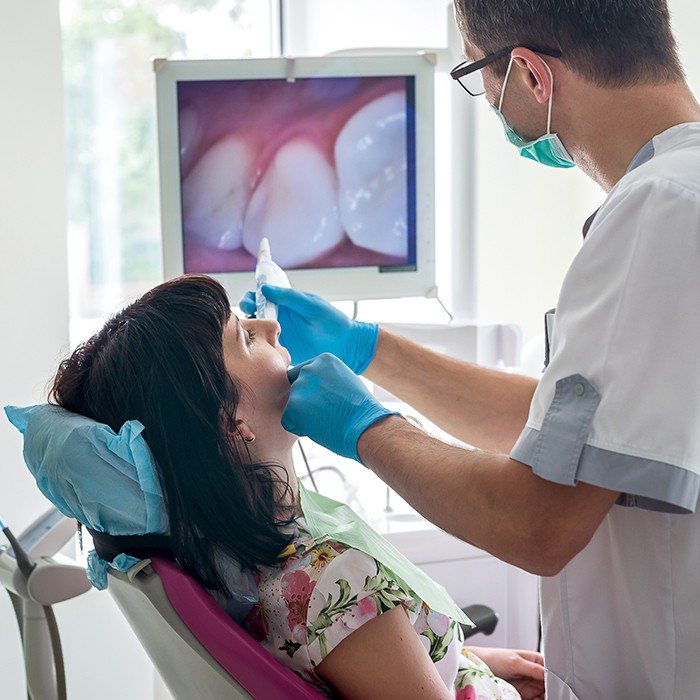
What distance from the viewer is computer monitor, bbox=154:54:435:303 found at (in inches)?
84.5

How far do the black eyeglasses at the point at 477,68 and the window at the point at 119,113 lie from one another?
1.68m

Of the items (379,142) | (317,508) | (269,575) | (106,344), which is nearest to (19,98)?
(379,142)

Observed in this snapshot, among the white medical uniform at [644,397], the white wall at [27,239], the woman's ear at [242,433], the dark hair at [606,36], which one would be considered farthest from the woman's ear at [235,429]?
the white wall at [27,239]

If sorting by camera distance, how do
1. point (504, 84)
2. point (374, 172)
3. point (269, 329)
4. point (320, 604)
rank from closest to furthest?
point (320, 604) → point (504, 84) → point (269, 329) → point (374, 172)

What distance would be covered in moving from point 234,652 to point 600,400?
1.65 feet

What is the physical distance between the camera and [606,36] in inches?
47.4

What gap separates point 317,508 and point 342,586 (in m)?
0.30

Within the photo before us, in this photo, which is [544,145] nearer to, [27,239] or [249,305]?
[249,305]

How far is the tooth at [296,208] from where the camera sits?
220 cm

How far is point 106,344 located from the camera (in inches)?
51.1

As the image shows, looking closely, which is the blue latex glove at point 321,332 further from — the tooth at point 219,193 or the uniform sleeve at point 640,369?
the uniform sleeve at point 640,369

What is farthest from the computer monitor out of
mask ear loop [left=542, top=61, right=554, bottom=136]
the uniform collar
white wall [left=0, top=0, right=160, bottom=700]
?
the uniform collar

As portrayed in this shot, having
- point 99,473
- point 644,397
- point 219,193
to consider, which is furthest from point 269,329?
point 219,193

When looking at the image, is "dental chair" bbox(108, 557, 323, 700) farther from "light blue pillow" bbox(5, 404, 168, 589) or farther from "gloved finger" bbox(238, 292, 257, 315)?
"gloved finger" bbox(238, 292, 257, 315)
